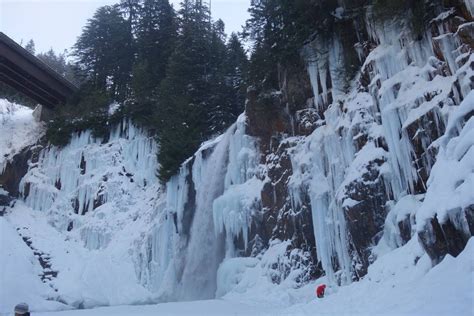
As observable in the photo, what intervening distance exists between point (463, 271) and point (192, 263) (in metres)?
15.3

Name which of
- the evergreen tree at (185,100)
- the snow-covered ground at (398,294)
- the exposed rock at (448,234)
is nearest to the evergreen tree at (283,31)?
the evergreen tree at (185,100)

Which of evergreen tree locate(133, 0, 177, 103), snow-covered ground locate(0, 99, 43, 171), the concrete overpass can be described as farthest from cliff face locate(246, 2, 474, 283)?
snow-covered ground locate(0, 99, 43, 171)

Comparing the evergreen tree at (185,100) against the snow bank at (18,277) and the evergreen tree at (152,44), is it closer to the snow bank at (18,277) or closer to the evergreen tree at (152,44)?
the evergreen tree at (152,44)

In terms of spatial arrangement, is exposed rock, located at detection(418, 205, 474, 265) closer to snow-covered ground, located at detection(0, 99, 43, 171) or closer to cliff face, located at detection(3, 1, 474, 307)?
cliff face, located at detection(3, 1, 474, 307)

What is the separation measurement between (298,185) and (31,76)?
2044 cm

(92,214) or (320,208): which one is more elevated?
(92,214)

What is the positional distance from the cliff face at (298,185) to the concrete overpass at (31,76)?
5.07 metres

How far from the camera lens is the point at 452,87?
11844 millimetres

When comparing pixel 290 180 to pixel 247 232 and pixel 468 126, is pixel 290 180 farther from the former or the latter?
pixel 468 126

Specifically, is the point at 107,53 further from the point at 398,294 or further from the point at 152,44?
the point at 398,294

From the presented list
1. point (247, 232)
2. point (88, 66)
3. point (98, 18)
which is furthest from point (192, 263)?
point (98, 18)

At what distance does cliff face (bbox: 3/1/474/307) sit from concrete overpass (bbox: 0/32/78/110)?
5.07m

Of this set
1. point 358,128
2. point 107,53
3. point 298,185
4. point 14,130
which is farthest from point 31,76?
point 358,128

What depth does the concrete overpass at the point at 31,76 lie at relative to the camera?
85.8ft
